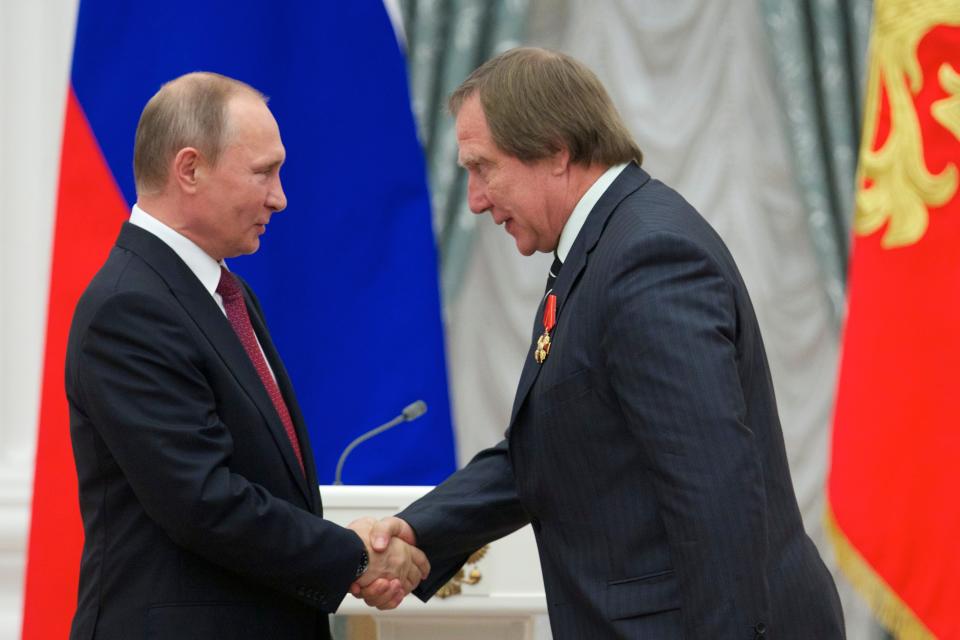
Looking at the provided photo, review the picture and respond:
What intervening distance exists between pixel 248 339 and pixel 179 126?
1.30ft

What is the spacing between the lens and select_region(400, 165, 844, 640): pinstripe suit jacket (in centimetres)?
165

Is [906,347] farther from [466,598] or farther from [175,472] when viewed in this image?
[175,472]

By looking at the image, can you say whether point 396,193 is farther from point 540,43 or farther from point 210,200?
point 210,200

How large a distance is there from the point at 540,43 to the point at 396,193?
2.68ft

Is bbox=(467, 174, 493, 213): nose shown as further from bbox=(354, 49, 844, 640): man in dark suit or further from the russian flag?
the russian flag

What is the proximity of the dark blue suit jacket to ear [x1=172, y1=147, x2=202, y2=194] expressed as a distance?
11 cm

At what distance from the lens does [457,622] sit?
116 inches

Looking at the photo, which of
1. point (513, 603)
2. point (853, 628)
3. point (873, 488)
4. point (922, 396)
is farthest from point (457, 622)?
point (853, 628)

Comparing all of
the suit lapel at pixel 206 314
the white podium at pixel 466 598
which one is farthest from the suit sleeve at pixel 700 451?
the white podium at pixel 466 598

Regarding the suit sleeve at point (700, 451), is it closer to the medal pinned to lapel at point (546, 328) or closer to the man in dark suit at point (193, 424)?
the medal pinned to lapel at point (546, 328)

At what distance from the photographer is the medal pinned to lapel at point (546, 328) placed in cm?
194

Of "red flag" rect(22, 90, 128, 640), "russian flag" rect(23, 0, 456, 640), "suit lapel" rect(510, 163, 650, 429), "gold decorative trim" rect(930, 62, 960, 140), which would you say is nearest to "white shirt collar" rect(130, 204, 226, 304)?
"suit lapel" rect(510, 163, 650, 429)

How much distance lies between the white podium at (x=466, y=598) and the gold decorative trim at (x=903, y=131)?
A: 3.87ft

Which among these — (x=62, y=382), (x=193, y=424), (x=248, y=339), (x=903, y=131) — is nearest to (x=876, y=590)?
(x=903, y=131)
